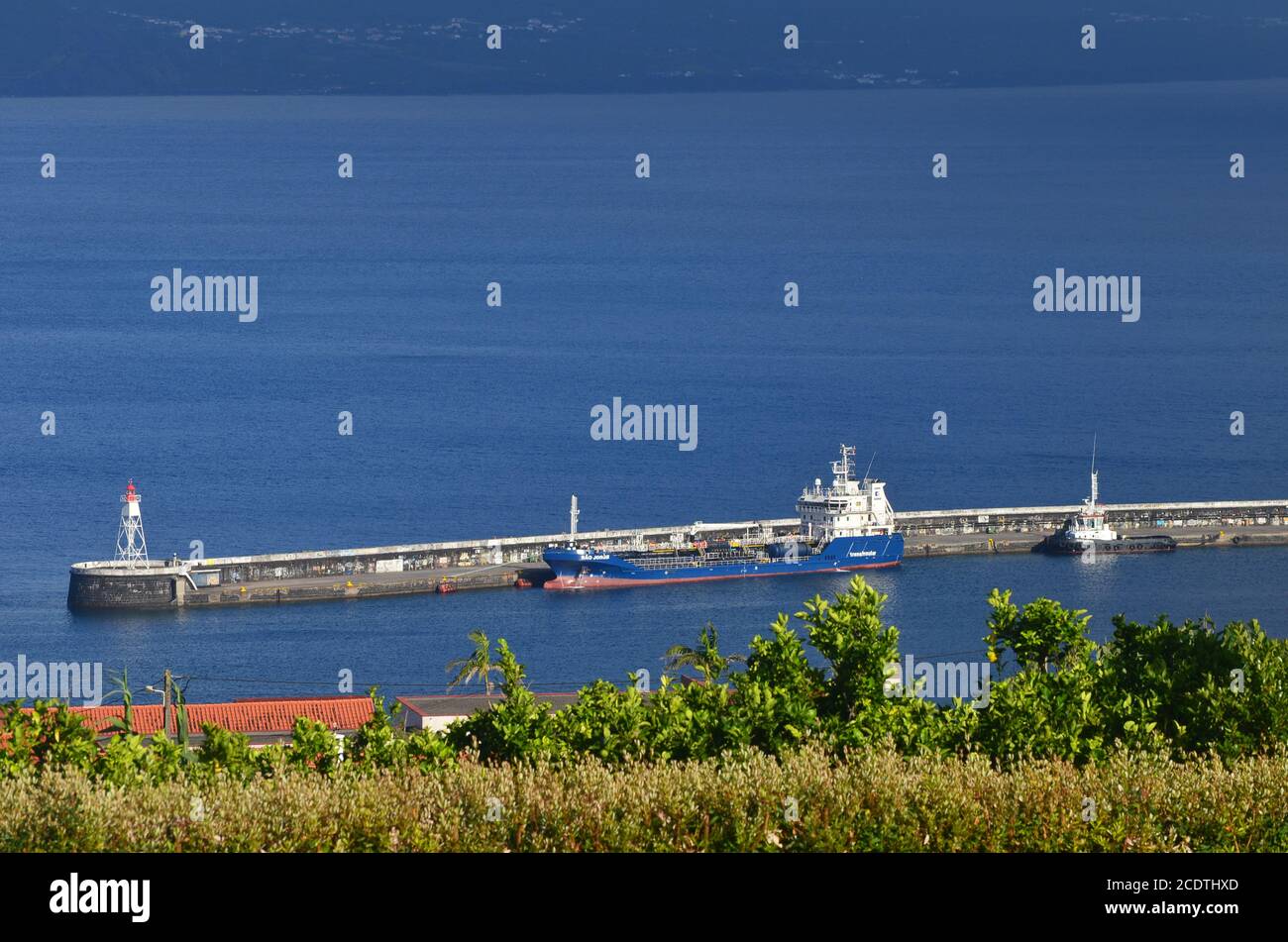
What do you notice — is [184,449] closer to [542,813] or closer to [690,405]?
[690,405]

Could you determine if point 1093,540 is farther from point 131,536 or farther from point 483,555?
point 131,536

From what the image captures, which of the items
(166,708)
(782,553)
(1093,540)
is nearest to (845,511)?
(782,553)

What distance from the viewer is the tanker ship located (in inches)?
2381

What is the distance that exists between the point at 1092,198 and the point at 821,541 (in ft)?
378

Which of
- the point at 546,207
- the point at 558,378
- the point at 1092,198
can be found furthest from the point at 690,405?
the point at 1092,198

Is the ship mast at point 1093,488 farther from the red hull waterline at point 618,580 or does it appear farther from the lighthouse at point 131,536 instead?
the lighthouse at point 131,536

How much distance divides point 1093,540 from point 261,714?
3392cm

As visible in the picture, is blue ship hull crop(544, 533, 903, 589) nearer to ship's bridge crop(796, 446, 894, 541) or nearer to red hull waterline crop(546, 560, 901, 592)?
red hull waterline crop(546, 560, 901, 592)

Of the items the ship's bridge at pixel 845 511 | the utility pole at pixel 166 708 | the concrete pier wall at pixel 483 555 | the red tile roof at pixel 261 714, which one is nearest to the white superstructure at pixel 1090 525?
the concrete pier wall at pixel 483 555

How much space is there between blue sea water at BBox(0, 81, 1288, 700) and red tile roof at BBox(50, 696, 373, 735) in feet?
37.0

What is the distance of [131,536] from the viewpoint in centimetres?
5844

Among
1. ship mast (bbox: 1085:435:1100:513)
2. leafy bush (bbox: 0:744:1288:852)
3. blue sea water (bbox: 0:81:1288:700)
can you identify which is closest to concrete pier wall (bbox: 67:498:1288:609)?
ship mast (bbox: 1085:435:1100:513)

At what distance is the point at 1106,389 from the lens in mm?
90062

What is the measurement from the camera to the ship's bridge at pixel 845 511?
64188mm
